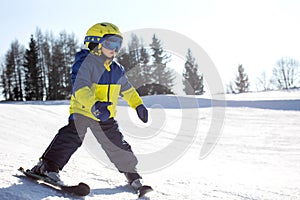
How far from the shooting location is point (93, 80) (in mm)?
2512

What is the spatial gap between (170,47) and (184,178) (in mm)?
3206

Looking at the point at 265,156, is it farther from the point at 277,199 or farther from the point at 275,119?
the point at 275,119

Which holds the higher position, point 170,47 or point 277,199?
point 170,47

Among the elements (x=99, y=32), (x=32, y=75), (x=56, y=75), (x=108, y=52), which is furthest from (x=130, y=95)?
(x=32, y=75)

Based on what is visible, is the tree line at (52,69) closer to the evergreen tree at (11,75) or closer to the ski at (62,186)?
the evergreen tree at (11,75)

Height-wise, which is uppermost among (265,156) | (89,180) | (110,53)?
(110,53)

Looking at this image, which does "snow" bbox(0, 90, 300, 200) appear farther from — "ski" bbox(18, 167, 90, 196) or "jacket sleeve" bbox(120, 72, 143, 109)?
"jacket sleeve" bbox(120, 72, 143, 109)

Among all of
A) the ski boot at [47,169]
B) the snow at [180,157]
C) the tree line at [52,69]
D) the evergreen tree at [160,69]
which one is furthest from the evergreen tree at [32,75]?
the ski boot at [47,169]

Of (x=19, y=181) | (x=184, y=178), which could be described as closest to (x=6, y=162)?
(x=19, y=181)

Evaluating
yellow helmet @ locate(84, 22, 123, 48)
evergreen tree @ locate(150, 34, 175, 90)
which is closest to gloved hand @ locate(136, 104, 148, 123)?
yellow helmet @ locate(84, 22, 123, 48)

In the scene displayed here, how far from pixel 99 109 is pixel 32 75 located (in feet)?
111

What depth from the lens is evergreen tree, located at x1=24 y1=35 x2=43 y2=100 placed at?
32.9 m

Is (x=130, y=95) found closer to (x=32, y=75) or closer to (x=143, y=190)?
(x=143, y=190)

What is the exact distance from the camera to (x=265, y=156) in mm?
4840
